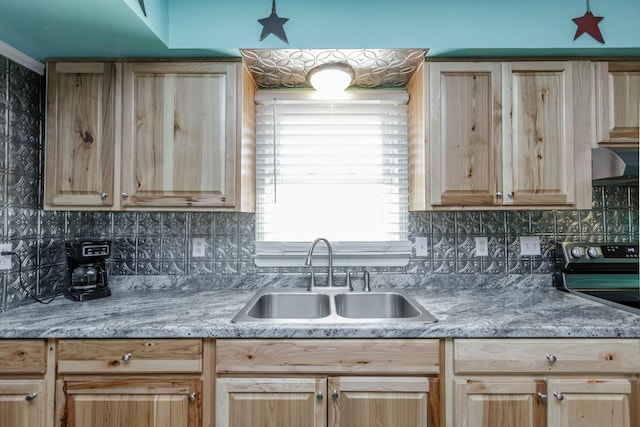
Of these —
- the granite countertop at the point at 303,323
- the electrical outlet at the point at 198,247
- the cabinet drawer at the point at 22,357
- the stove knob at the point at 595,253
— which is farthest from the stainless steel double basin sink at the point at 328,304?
the stove knob at the point at 595,253

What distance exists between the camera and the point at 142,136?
1588 mm

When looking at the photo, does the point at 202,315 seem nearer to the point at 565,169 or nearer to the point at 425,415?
the point at 425,415

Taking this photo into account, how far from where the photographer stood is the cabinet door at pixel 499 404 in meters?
1.24

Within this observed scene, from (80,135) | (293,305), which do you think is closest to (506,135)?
(293,305)

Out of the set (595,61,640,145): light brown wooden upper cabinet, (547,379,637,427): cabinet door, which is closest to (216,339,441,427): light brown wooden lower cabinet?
(547,379,637,427): cabinet door

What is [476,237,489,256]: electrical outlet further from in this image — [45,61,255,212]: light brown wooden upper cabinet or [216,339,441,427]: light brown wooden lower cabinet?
[45,61,255,212]: light brown wooden upper cabinet

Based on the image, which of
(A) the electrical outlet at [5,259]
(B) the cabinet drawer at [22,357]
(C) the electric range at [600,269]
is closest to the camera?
(B) the cabinet drawer at [22,357]

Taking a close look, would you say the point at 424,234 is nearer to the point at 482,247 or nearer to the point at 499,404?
the point at 482,247

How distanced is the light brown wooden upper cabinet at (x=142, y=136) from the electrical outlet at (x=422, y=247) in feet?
3.36

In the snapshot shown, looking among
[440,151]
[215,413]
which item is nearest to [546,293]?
[440,151]

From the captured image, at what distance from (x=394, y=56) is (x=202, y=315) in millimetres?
1455

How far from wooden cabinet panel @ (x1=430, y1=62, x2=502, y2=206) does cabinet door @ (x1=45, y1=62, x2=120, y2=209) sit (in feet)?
4.95

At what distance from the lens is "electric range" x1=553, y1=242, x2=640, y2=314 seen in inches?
69.7

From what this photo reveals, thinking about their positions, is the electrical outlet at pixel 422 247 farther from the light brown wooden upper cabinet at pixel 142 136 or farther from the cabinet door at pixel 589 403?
the light brown wooden upper cabinet at pixel 142 136
